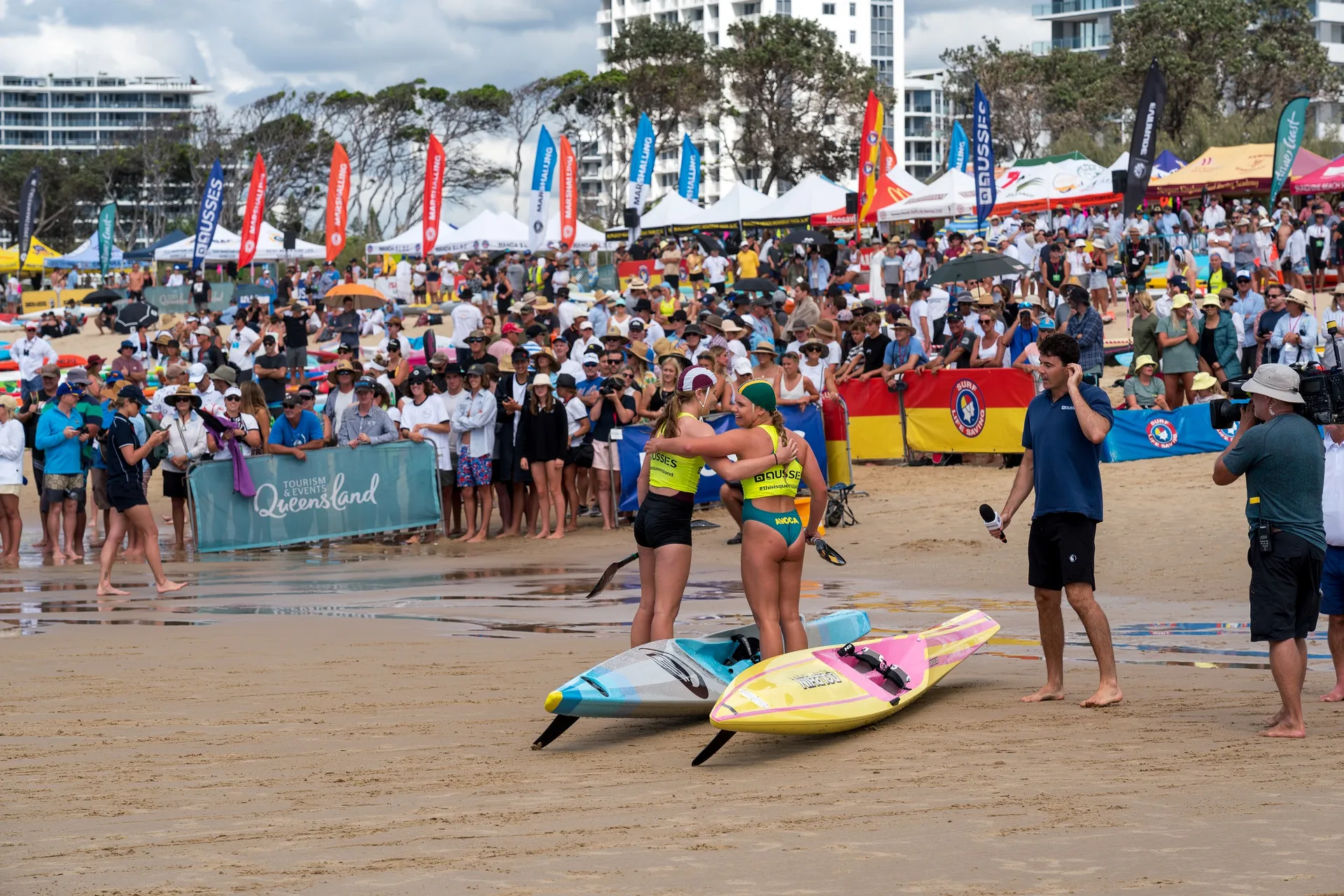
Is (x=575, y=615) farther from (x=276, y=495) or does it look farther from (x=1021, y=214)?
(x=1021, y=214)

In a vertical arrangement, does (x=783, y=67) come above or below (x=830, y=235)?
above

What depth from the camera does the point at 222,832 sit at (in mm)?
5395

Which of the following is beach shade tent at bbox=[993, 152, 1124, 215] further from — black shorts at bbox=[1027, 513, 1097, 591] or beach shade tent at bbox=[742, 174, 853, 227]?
black shorts at bbox=[1027, 513, 1097, 591]

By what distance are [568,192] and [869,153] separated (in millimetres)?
7756

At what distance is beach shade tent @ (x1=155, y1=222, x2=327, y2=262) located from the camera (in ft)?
139

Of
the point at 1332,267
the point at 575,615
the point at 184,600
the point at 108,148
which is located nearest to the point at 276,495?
the point at 184,600

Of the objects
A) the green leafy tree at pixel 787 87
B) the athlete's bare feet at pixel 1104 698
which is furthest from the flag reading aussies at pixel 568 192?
the green leafy tree at pixel 787 87

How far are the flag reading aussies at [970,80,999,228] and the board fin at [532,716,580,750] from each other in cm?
1888

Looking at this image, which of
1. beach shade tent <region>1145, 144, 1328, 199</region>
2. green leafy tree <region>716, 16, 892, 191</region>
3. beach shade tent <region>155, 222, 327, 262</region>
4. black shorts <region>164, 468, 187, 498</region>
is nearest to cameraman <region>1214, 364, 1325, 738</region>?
black shorts <region>164, 468, 187, 498</region>

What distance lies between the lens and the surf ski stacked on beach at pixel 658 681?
6.64m

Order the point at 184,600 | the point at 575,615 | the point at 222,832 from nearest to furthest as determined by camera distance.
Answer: the point at 222,832 < the point at 575,615 < the point at 184,600

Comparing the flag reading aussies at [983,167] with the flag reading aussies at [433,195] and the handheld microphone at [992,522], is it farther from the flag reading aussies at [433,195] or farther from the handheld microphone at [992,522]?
the handheld microphone at [992,522]

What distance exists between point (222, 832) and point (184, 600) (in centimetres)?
640

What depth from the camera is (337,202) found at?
3409cm
